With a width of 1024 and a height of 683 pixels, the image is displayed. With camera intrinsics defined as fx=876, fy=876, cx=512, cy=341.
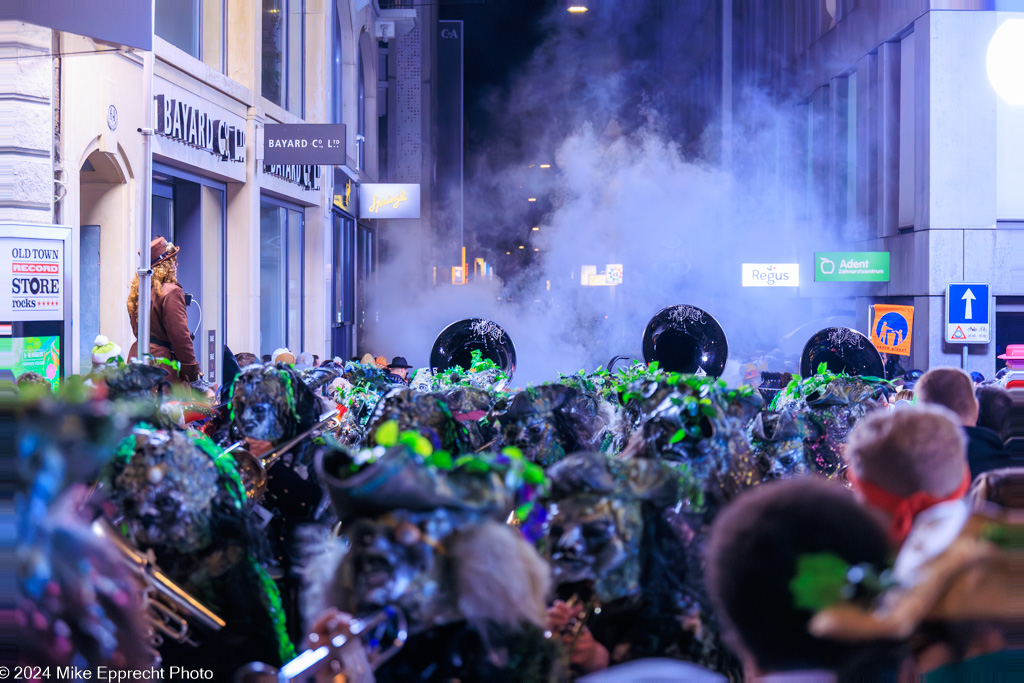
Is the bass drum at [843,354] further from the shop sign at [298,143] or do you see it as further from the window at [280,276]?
the window at [280,276]

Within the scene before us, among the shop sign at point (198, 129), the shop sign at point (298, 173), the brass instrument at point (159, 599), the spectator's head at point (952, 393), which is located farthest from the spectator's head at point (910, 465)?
the shop sign at point (298, 173)

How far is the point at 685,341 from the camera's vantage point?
658 centimetres

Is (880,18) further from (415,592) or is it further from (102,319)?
(415,592)

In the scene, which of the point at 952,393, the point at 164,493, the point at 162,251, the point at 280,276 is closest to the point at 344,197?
the point at 280,276

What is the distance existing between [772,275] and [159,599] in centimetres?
2011

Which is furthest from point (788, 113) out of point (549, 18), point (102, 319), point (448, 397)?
point (448, 397)

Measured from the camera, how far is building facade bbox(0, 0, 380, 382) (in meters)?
7.15

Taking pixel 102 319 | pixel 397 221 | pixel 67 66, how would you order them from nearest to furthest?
pixel 67 66 → pixel 102 319 → pixel 397 221

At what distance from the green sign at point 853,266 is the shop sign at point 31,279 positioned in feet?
50.7

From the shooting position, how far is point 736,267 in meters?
24.8

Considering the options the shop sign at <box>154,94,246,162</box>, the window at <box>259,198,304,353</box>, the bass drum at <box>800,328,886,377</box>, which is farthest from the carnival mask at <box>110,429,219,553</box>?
the window at <box>259,198,304,353</box>

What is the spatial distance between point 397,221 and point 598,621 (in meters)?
27.7

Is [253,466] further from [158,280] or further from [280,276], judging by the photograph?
[280,276]

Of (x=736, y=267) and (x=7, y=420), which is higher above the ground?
(x=736, y=267)
